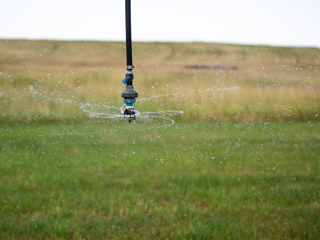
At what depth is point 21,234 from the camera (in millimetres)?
6141

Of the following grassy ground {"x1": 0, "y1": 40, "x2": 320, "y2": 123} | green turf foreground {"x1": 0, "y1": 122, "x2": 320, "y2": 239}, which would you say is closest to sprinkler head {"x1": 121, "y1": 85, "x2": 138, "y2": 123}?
green turf foreground {"x1": 0, "y1": 122, "x2": 320, "y2": 239}

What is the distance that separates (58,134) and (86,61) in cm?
1785

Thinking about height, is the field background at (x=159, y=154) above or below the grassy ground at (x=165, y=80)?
below

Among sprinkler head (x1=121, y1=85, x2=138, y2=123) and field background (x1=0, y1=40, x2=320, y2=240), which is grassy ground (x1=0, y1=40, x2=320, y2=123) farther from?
sprinkler head (x1=121, y1=85, x2=138, y2=123)

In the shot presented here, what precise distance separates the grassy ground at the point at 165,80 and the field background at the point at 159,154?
0.12 metres

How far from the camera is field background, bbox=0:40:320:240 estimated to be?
21.8ft

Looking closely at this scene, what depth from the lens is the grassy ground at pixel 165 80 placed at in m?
20.2

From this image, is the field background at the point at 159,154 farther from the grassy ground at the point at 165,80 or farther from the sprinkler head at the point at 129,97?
the sprinkler head at the point at 129,97

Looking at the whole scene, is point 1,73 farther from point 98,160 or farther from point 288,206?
point 288,206

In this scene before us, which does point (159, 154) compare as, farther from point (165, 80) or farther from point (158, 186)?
point (165, 80)

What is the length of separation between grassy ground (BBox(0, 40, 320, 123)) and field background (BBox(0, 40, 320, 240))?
0.12 metres

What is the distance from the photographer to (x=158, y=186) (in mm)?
8477

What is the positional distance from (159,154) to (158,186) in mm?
2787

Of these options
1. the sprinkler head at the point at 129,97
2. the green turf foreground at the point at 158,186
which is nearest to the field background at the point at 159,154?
the green turf foreground at the point at 158,186
